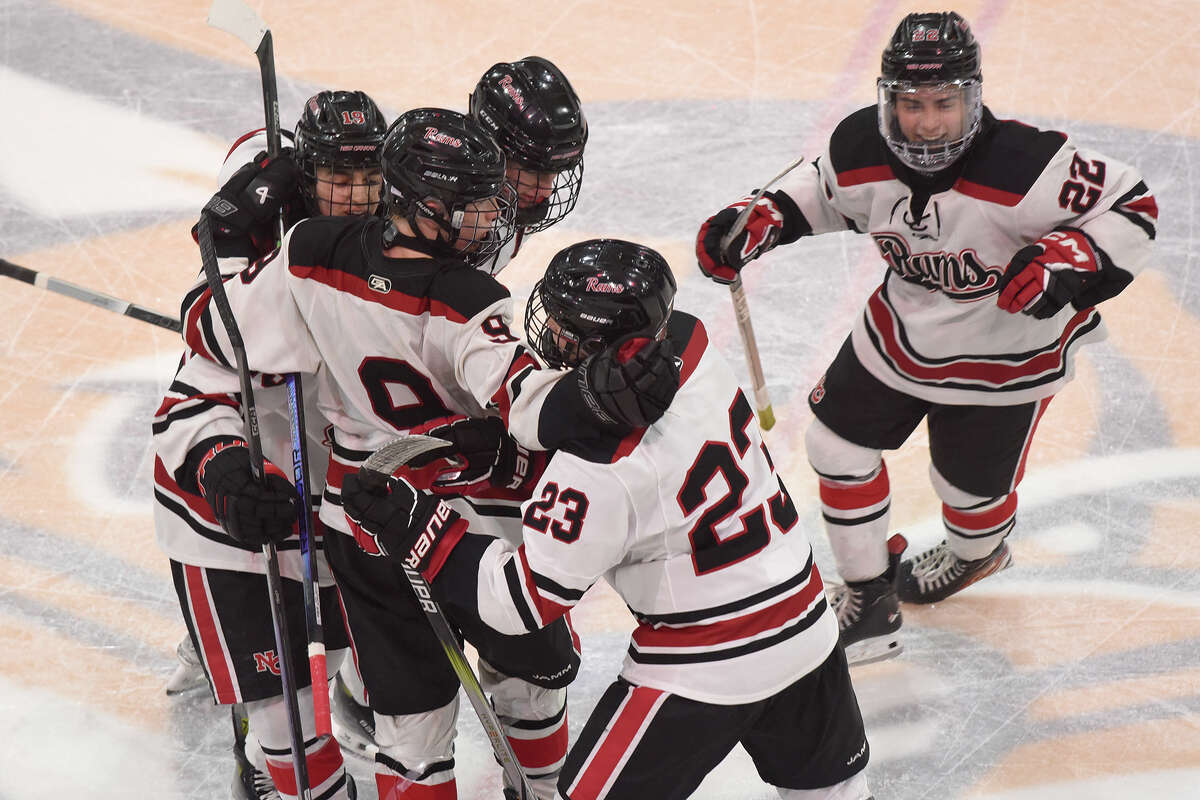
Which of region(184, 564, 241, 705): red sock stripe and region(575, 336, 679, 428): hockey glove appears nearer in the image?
region(575, 336, 679, 428): hockey glove

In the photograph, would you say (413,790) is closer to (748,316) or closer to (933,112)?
(748,316)

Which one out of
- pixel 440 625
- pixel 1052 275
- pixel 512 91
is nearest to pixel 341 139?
pixel 512 91

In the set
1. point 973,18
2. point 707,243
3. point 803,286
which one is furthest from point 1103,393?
point 973,18

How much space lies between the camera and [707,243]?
10.6 ft

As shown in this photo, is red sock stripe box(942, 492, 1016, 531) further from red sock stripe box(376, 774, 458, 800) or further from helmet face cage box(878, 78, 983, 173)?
red sock stripe box(376, 774, 458, 800)

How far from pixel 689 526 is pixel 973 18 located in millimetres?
4375

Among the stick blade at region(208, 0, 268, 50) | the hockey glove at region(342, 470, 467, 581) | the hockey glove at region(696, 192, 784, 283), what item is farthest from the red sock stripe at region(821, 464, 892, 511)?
the stick blade at region(208, 0, 268, 50)

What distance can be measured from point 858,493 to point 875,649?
423 millimetres

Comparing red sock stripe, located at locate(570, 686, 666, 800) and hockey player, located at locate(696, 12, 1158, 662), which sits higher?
hockey player, located at locate(696, 12, 1158, 662)

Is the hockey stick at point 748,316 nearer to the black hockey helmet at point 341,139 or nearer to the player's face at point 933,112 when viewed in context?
the player's face at point 933,112

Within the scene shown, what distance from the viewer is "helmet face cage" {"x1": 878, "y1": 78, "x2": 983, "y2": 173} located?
9.17ft

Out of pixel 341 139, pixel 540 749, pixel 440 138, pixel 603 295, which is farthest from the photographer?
pixel 540 749

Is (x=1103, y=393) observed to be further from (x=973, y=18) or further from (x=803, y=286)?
(x=973, y=18)

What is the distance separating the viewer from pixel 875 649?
344cm
